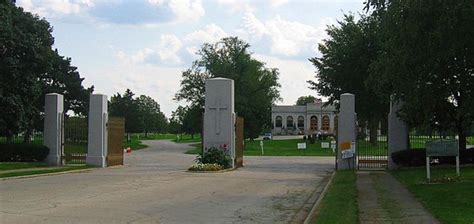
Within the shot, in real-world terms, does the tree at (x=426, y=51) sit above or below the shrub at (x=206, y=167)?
above

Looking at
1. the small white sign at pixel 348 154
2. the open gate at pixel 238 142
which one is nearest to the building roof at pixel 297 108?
the open gate at pixel 238 142

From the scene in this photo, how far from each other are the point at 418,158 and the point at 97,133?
56.5 ft

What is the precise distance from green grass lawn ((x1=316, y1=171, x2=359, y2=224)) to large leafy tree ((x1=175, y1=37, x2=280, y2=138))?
59.9 meters

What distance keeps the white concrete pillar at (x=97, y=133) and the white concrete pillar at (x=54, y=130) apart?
1.75m

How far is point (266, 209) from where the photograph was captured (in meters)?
15.4

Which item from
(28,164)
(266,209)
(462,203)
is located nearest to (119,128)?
(28,164)

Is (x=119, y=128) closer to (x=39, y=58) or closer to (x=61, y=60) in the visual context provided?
(x=39, y=58)

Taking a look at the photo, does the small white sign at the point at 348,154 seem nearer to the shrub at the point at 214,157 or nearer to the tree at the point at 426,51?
the shrub at the point at 214,157

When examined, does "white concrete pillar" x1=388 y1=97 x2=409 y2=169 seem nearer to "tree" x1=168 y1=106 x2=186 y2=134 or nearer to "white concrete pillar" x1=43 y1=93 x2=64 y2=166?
"white concrete pillar" x1=43 y1=93 x2=64 y2=166

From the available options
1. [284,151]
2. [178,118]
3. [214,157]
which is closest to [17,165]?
[214,157]

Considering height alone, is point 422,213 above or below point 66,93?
below

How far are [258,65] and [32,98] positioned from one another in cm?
5422

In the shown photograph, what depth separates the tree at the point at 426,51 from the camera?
1744 cm

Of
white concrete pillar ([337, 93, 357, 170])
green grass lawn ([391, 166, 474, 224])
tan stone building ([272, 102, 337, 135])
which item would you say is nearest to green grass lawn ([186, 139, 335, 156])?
white concrete pillar ([337, 93, 357, 170])
